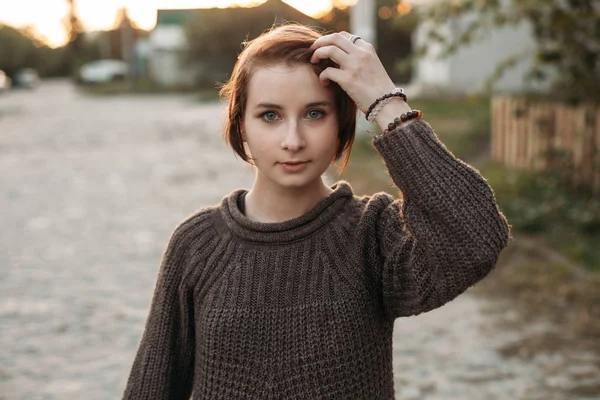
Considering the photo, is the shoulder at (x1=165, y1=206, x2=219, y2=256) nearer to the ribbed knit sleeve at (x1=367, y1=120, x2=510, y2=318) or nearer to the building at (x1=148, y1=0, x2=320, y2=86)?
the ribbed knit sleeve at (x1=367, y1=120, x2=510, y2=318)

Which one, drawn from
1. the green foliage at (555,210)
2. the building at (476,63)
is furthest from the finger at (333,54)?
the building at (476,63)

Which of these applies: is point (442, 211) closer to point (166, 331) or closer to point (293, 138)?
point (293, 138)

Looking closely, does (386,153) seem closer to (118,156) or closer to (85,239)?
(85,239)

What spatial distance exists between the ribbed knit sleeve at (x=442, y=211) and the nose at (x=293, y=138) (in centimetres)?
18

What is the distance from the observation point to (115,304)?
5.42 meters

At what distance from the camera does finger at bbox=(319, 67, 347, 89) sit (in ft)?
5.59

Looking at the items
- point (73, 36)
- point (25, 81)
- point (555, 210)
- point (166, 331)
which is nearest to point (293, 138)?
point (166, 331)

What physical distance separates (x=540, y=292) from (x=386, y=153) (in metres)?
3.88

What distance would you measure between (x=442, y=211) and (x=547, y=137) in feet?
24.6

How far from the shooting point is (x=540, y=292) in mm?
5180

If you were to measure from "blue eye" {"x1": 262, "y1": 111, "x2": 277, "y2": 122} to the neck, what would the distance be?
0.69 ft

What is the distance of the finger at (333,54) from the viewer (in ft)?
5.60

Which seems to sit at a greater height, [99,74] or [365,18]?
[99,74]

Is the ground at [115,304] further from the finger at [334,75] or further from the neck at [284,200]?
the finger at [334,75]
